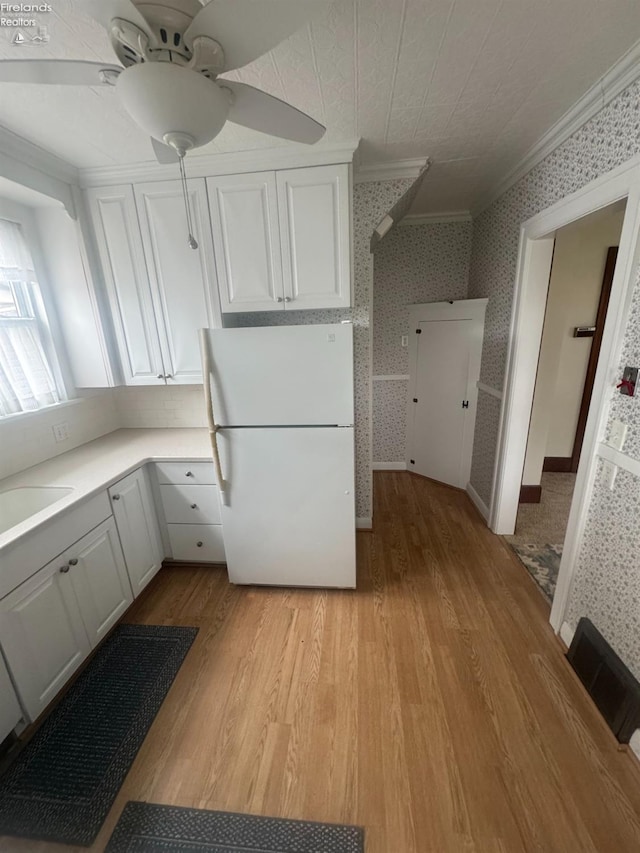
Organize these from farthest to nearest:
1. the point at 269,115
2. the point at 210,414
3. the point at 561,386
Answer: the point at 561,386, the point at 210,414, the point at 269,115

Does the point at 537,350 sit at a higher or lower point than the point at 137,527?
higher

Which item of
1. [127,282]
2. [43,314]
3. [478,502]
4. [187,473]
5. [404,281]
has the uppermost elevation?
[404,281]

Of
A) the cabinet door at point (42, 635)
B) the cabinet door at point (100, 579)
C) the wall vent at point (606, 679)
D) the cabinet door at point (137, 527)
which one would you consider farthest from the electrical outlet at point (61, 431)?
the wall vent at point (606, 679)

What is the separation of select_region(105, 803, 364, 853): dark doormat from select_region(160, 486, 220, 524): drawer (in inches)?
49.7

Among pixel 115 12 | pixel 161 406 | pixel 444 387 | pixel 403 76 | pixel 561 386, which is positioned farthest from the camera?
pixel 561 386

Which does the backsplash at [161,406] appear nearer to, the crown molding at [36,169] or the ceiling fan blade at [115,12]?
the crown molding at [36,169]

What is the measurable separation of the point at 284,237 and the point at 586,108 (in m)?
1.45

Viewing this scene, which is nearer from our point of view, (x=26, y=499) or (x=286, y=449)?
(x=26, y=499)

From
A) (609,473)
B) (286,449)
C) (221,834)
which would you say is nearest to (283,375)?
(286,449)

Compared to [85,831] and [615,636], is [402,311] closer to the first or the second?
[615,636]

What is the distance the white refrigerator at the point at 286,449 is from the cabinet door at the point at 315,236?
0.35 meters

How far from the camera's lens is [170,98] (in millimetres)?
778

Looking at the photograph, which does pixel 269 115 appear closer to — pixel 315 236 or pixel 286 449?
pixel 315 236

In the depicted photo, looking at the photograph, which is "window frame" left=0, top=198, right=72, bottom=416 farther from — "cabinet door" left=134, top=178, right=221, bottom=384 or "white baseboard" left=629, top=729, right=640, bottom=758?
"white baseboard" left=629, top=729, right=640, bottom=758
